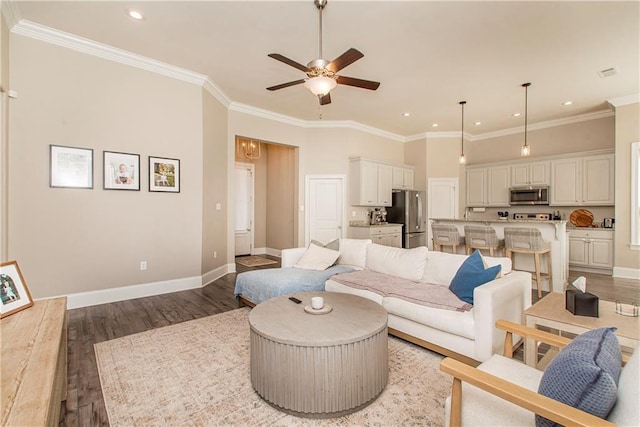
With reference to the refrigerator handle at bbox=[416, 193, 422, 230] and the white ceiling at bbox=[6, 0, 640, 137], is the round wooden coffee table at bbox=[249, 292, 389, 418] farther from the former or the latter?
the refrigerator handle at bbox=[416, 193, 422, 230]

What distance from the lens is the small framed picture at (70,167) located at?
3.34 metres

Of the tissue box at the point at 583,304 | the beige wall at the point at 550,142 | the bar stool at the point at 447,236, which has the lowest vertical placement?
the tissue box at the point at 583,304

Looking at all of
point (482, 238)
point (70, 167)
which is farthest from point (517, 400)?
point (70, 167)

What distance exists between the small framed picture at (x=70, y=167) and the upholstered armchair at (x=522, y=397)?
13.8 feet

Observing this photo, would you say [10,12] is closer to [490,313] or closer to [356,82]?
[356,82]

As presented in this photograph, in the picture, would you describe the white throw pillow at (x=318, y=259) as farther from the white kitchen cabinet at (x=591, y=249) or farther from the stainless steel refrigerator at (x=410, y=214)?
the white kitchen cabinet at (x=591, y=249)

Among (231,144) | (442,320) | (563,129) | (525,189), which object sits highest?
(563,129)

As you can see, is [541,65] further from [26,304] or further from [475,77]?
[26,304]

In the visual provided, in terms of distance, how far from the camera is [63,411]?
1765 millimetres

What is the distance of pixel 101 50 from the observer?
3.61m

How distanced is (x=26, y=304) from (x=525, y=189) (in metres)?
8.06

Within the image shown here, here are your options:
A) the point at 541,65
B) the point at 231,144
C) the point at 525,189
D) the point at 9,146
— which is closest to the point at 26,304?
the point at 9,146

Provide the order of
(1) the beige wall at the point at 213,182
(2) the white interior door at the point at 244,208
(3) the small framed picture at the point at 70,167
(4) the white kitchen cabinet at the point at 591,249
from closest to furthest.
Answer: (3) the small framed picture at the point at 70,167 < (1) the beige wall at the point at 213,182 < (4) the white kitchen cabinet at the point at 591,249 < (2) the white interior door at the point at 244,208

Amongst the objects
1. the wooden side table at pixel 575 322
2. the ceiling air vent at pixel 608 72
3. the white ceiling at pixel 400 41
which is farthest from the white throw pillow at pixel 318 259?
the ceiling air vent at pixel 608 72
